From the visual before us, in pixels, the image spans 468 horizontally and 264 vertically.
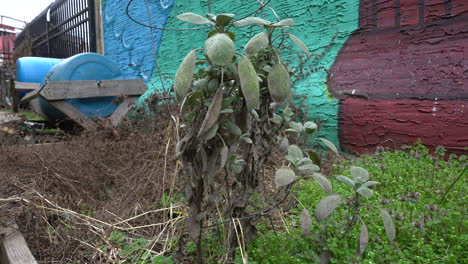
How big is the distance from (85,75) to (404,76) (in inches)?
187

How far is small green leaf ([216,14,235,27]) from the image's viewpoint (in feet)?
3.47

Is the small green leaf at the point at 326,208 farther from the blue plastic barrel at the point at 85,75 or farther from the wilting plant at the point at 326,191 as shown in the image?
the blue plastic barrel at the point at 85,75

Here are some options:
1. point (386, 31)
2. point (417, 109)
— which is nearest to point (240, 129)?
point (417, 109)

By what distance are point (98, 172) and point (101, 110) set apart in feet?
9.29

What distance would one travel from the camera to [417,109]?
10.1ft

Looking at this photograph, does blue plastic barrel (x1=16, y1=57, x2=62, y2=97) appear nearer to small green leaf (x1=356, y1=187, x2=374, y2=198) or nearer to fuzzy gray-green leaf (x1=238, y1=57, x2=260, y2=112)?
fuzzy gray-green leaf (x1=238, y1=57, x2=260, y2=112)

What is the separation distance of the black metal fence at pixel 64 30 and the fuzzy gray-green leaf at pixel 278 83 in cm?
882

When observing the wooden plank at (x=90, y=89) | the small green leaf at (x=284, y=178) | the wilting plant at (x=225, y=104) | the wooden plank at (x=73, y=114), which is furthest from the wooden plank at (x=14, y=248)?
the wooden plank at (x=90, y=89)

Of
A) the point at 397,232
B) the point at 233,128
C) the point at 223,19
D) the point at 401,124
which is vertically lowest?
the point at 397,232

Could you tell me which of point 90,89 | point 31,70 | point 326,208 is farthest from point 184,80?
point 31,70

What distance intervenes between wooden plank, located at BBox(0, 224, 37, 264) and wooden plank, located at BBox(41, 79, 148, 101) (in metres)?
3.03

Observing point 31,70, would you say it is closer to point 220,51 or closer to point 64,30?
point 64,30

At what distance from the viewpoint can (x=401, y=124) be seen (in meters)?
3.16

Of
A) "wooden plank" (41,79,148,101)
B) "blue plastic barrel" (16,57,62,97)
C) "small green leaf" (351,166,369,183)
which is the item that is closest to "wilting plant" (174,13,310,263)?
"small green leaf" (351,166,369,183)
